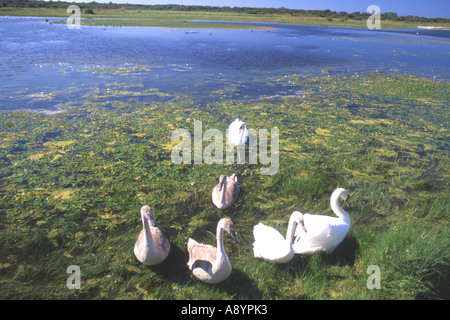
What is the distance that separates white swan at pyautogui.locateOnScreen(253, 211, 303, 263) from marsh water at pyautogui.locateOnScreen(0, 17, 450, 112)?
8.19 metres

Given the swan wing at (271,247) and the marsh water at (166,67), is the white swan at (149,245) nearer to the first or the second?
the swan wing at (271,247)

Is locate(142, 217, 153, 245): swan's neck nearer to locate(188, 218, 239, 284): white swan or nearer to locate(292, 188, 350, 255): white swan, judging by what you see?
locate(188, 218, 239, 284): white swan

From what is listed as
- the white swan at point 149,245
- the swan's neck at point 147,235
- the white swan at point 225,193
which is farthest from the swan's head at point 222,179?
the swan's neck at point 147,235

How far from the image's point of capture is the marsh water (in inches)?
478

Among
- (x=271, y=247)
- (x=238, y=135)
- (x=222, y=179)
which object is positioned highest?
(x=238, y=135)

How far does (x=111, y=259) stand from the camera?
14.4 ft

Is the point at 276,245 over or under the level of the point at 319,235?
under

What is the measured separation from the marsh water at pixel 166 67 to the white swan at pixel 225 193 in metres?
6.67

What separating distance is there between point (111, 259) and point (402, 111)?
11731mm

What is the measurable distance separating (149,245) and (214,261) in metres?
0.98

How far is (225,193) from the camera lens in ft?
18.4

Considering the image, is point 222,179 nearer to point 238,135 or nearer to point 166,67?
point 238,135

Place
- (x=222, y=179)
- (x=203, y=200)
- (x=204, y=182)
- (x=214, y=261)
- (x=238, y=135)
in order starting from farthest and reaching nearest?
1. (x=238, y=135)
2. (x=204, y=182)
3. (x=203, y=200)
4. (x=222, y=179)
5. (x=214, y=261)

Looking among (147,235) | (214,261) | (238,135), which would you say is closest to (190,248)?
(214,261)
